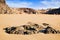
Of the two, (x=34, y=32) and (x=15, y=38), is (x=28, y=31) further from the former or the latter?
(x=15, y=38)

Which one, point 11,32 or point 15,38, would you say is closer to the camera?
point 15,38

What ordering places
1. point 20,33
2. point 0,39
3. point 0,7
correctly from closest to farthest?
point 0,39
point 20,33
point 0,7

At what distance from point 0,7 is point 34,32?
20.9 meters

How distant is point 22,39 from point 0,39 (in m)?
0.83

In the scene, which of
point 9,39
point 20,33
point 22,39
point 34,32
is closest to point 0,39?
point 9,39

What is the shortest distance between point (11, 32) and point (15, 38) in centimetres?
132

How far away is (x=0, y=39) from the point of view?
741 cm

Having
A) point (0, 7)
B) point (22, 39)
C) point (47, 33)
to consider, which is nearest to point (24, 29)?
point (47, 33)

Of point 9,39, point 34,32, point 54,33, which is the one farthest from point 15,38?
point 54,33

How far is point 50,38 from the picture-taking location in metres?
7.87

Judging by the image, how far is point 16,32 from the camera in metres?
8.91

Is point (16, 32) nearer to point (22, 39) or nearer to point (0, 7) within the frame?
point (22, 39)

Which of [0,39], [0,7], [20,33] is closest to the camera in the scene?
[0,39]

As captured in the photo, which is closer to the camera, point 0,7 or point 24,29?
point 24,29
